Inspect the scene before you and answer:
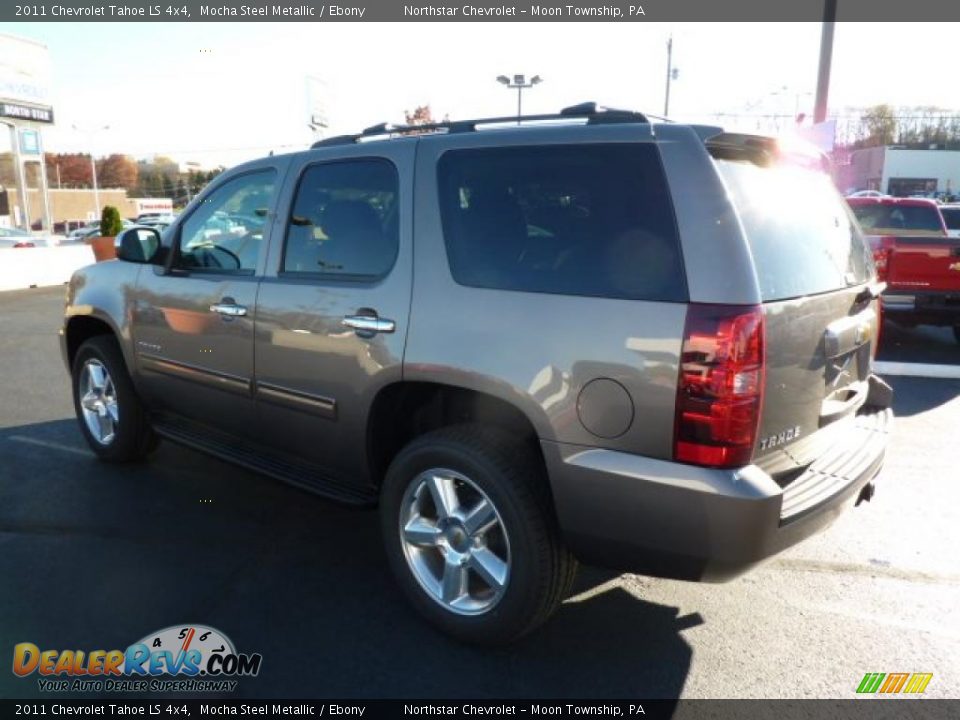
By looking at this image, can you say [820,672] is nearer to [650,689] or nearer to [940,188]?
[650,689]

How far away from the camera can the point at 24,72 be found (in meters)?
25.5

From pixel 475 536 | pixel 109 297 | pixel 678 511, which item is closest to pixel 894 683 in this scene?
pixel 678 511

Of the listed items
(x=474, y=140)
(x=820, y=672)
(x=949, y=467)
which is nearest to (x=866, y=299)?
(x=820, y=672)

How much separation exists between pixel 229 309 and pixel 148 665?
171 cm

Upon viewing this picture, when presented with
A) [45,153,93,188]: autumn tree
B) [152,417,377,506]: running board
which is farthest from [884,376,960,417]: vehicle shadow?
[45,153,93,188]: autumn tree

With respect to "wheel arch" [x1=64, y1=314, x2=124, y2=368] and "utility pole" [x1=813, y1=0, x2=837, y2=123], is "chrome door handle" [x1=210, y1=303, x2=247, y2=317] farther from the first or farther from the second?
"utility pole" [x1=813, y1=0, x2=837, y2=123]

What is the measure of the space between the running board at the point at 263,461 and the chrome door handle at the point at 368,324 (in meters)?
0.78

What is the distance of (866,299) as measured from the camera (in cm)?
311

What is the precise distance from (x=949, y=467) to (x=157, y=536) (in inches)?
198

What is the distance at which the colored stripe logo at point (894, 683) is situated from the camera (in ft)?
8.77

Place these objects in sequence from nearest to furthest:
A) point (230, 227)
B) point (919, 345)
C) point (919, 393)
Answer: point (230, 227), point (919, 393), point (919, 345)

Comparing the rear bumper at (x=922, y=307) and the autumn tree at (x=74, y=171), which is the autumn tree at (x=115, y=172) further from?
the rear bumper at (x=922, y=307)

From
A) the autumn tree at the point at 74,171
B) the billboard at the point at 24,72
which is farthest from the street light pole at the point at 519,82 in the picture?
the autumn tree at the point at 74,171

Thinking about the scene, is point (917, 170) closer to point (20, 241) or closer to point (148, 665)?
point (20, 241)
